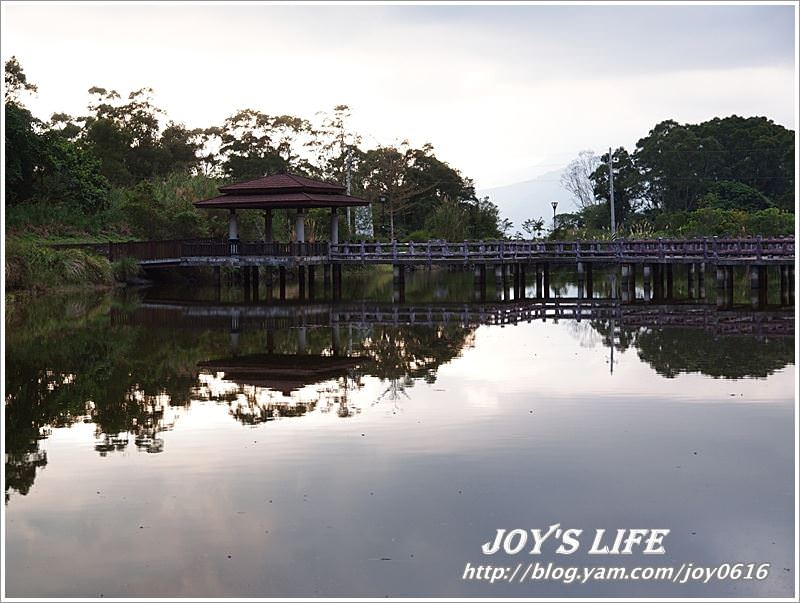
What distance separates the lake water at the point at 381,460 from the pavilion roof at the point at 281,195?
1776 cm

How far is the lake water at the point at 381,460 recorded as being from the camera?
27.1 ft

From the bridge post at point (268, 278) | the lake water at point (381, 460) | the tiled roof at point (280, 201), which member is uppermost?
the tiled roof at point (280, 201)

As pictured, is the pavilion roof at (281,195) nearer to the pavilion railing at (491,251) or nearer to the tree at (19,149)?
the pavilion railing at (491,251)

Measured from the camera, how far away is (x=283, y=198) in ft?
133

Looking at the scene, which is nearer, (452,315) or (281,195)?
(452,315)

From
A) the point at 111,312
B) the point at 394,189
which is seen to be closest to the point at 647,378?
the point at 111,312

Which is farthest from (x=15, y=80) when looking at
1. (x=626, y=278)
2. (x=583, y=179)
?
(x=583, y=179)

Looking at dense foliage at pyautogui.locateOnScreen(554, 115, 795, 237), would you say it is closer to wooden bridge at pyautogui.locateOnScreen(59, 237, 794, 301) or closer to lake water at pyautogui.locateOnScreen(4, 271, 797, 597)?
wooden bridge at pyautogui.locateOnScreen(59, 237, 794, 301)

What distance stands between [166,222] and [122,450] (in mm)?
38542

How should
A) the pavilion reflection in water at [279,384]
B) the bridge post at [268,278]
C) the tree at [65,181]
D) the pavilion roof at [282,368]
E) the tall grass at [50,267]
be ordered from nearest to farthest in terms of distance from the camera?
the pavilion reflection in water at [279,384], the pavilion roof at [282,368], the tall grass at [50,267], the bridge post at [268,278], the tree at [65,181]

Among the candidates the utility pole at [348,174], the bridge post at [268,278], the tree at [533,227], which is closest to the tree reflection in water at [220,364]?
the bridge post at [268,278]

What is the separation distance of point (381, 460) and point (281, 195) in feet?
99.9

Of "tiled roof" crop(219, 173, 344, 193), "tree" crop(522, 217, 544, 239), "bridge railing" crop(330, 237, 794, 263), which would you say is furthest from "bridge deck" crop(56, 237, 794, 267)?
"tree" crop(522, 217, 544, 239)

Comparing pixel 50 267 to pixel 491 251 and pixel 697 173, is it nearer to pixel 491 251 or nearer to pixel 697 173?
pixel 491 251
